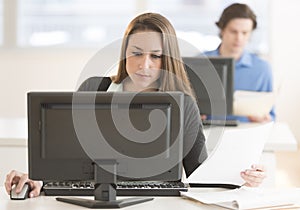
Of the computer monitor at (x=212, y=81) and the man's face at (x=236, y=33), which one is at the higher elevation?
the man's face at (x=236, y=33)

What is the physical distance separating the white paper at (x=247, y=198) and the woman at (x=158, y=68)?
0.31 meters

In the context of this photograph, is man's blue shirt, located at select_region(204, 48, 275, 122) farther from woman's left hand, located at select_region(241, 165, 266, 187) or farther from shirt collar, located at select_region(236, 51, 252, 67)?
woman's left hand, located at select_region(241, 165, 266, 187)

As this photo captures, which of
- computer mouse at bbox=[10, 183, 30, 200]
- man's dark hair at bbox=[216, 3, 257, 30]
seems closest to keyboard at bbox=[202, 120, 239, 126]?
man's dark hair at bbox=[216, 3, 257, 30]

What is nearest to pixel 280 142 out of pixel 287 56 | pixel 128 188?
pixel 128 188

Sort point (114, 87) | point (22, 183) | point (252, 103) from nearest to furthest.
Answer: point (22, 183)
point (114, 87)
point (252, 103)

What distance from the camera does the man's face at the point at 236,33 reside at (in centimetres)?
490

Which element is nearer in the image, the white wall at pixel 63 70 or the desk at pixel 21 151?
the desk at pixel 21 151

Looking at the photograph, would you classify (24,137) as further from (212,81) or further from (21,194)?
(21,194)

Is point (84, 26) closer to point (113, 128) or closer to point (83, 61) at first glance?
point (83, 61)

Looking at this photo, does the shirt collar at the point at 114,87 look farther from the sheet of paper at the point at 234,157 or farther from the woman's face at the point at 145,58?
the sheet of paper at the point at 234,157

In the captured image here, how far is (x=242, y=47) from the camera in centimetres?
498

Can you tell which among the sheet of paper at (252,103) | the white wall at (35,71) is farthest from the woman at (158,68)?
the white wall at (35,71)

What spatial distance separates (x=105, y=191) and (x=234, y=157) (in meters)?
0.50

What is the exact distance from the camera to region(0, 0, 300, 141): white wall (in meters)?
7.20
